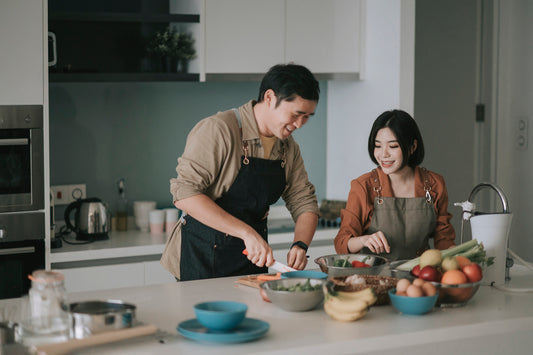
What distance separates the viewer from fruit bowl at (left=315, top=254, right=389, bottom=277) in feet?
7.07

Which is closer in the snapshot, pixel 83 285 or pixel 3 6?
pixel 3 6

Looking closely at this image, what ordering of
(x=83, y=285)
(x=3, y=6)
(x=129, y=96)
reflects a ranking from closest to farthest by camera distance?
(x=3, y=6) → (x=83, y=285) → (x=129, y=96)

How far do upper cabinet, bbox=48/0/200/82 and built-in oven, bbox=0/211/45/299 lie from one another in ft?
2.66

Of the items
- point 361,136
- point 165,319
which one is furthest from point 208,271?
point 361,136

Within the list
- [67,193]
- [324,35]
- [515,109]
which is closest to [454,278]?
[324,35]

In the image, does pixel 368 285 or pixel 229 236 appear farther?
pixel 229 236

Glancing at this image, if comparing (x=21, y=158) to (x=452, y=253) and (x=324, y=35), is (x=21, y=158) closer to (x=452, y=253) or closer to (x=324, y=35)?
(x=324, y=35)

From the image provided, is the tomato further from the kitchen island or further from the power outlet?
the power outlet

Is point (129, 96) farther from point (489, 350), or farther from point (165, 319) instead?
point (489, 350)

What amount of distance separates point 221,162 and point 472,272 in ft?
3.16

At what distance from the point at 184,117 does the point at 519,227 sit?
7.95 feet

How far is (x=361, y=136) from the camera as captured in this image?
4156 millimetres

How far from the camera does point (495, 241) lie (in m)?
2.31

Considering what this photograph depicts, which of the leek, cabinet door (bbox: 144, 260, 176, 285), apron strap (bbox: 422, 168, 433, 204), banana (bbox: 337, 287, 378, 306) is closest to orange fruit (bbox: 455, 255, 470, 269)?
the leek
